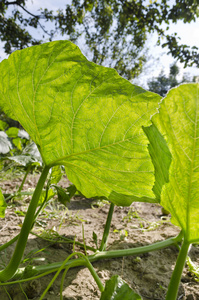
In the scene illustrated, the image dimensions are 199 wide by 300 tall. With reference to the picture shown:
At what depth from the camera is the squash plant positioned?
45 centimetres

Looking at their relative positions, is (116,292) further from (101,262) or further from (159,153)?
(101,262)

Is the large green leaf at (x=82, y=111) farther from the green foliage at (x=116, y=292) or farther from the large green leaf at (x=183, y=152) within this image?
the green foliage at (x=116, y=292)

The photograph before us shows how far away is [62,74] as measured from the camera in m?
0.54

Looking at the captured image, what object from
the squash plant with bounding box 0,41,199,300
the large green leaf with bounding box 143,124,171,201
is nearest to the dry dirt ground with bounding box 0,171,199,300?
the squash plant with bounding box 0,41,199,300

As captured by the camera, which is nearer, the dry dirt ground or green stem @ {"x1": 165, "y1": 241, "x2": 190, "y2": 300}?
green stem @ {"x1": 165, "y1": 241, "x2": 190, "y2": 300}

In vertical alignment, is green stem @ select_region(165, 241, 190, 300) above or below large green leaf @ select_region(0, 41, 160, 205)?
below

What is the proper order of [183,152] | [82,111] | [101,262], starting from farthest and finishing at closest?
[101,262] < [82,111] < [183,152]

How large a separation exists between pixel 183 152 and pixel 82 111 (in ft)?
0.79

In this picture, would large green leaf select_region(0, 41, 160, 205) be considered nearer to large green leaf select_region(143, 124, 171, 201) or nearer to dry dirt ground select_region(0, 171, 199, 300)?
→ large green leaf select_region(143, 124, 171, 201)

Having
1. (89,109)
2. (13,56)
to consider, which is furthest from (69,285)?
(13,56)

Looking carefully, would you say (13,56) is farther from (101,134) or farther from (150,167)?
(150,167)

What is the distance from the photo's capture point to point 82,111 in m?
0.56

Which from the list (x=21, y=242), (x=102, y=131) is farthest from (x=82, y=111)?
(x=21, y=242)

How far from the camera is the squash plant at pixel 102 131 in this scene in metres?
0.45
